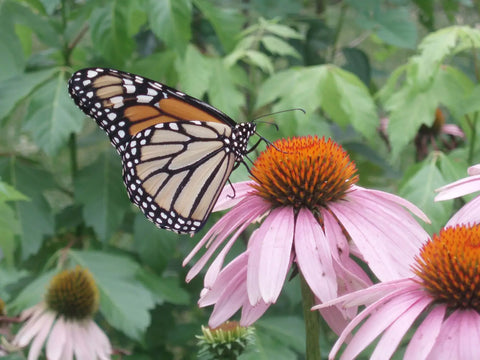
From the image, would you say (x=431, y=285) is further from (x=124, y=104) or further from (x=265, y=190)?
(x=124, y=104)

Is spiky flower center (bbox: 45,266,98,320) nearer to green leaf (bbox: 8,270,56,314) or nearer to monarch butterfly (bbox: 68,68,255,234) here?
green leaf (bbox: 8,270,56,314)

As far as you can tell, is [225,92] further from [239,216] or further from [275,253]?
[275,253]

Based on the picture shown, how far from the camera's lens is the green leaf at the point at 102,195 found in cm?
219

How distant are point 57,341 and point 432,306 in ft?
3.95

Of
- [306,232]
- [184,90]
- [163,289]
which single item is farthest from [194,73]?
[306,232]

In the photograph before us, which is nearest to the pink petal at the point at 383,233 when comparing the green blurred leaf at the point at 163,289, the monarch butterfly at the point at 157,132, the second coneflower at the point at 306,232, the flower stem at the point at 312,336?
the second coneflower at the point at 306,232

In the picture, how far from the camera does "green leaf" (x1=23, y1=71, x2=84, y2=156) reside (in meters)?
1.96

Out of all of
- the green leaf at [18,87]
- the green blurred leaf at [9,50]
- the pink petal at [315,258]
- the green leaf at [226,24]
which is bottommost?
the pink petal at [315,258]

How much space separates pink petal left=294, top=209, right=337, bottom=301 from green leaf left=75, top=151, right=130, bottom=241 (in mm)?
1281

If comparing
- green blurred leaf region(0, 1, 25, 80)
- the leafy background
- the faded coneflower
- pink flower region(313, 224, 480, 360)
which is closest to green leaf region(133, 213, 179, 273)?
the leafy background

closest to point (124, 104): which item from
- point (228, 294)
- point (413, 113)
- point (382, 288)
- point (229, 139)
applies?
point (229, 139)

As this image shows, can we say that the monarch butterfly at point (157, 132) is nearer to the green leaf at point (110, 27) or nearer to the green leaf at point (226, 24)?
the green leaf at point (110, 27)

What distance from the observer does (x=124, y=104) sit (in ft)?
5.06

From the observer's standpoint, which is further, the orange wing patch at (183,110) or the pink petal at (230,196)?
the orange wing patch at (183,110)
